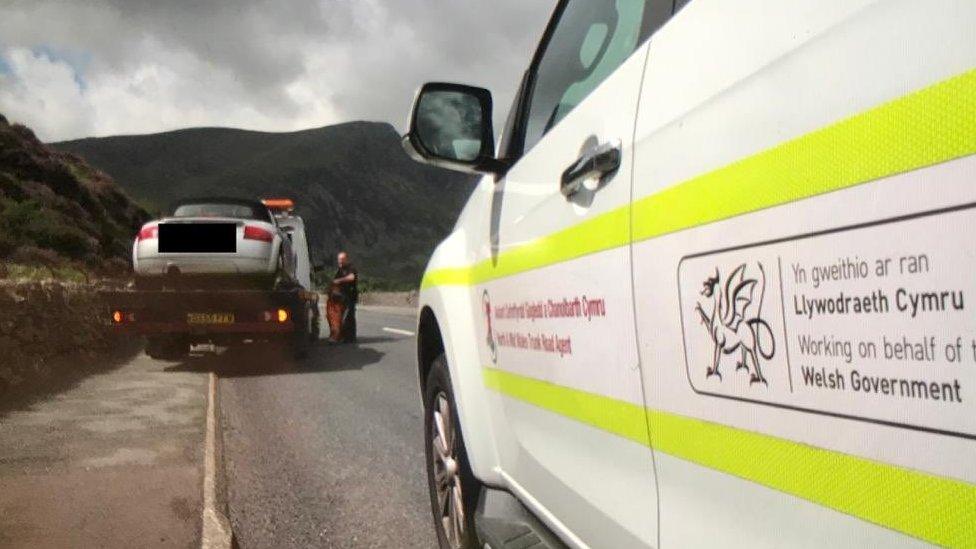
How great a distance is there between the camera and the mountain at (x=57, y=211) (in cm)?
2445

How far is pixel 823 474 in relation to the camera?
3.83 feet

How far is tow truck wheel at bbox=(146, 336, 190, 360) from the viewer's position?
1156 centimetres

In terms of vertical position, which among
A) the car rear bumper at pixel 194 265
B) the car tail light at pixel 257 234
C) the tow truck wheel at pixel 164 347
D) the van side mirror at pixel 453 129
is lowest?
the tow truck wheel at pixel 164 347

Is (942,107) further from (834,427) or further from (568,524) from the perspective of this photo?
(568,524)

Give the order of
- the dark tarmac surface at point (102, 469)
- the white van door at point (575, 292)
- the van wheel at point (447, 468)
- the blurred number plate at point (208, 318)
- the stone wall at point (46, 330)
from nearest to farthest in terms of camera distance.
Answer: the white van door at point (575, 292), the van wheel at point (447, 468), the dark tarmac surface at point (102, 469), the stone wall at point (46, 330), the blurred number plate at point (208, 318)

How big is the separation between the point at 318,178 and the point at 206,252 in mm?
120834

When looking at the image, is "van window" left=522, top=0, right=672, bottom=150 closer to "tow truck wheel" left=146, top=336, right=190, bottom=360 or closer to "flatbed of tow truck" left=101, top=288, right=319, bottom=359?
"flatbed of tow truck" left=101, top=288, right=319, bottom=359

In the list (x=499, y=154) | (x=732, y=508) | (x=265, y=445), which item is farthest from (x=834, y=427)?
(x=265, y=445)

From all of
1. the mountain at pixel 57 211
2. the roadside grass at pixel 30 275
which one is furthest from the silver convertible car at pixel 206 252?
the mountain at pixel 57 211

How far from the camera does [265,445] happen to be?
6516mm

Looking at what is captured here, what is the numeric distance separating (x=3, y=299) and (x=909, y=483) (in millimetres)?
9008

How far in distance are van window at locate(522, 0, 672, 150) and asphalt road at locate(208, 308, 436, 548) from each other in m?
2.22

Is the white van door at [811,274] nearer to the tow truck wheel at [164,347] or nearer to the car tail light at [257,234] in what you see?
the car tail light at [257,234]

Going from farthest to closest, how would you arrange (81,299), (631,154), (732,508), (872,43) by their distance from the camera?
1. (81,299)
2. (631,154)
3. (732,508)
4. (872,43)
